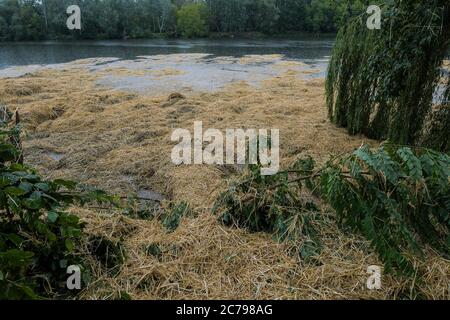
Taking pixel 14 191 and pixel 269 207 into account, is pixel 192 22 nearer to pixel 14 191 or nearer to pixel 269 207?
pixel 269 207

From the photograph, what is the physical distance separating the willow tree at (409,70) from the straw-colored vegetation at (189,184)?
3.06 ft

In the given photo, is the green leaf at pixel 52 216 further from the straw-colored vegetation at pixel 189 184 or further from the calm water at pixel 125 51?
the calm water at pixel 125 51

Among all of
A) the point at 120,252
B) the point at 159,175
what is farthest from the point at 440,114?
the point at 120,252

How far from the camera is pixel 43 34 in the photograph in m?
42.8

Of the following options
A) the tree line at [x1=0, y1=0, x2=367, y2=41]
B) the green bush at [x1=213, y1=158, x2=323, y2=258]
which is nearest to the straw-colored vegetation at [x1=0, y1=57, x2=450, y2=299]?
the green bush at [x1=213, y1=158, x2=323, y2=258]

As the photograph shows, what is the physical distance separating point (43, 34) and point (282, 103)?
4268 centimetres

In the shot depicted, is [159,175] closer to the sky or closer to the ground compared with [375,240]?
closer to the ground

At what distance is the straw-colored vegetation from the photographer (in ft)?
7.75

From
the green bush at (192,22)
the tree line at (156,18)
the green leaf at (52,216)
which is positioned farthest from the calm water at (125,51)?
the green leaf at (52,216)

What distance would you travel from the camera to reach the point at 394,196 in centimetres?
244

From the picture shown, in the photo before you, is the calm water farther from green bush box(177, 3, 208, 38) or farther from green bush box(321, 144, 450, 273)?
green bush box(177, 3, 208, 38)

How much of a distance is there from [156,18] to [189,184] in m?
52.9

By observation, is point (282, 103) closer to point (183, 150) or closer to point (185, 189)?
point (183, 150)

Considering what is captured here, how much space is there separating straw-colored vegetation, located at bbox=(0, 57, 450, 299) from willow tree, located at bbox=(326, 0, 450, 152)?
3.06 feet
